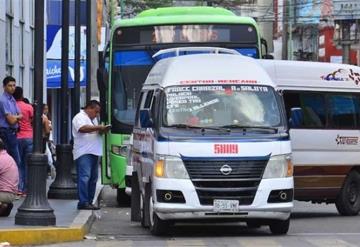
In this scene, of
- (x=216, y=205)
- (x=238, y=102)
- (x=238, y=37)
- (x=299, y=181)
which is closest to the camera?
(x=216, y=205)

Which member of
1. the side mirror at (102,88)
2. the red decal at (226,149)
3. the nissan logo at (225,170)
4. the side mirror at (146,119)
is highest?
the side mirror at (102,88)

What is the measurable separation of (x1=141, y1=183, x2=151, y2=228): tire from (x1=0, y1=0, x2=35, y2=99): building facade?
294 inches

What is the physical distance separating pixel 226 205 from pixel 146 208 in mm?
1681

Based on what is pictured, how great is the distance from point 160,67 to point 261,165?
2.72 m

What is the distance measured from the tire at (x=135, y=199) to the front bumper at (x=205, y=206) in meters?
2.03

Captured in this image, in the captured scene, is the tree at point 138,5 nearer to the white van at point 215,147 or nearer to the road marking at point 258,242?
the white van at point 215,147

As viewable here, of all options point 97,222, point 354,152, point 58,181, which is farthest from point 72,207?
point 354,152

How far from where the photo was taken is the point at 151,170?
11.0 m

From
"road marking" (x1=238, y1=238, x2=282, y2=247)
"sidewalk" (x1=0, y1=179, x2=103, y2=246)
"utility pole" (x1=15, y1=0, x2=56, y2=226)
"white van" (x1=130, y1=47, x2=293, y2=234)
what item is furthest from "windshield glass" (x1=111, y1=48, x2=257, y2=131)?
"road marking" (x1=238, y1=238, x2=282, y2=247)

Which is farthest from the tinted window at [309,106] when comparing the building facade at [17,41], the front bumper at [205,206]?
the building facade at [17,41]

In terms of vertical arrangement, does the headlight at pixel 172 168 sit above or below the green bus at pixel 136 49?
below

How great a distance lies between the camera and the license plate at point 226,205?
34.2ft

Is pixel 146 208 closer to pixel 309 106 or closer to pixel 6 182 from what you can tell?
pixel 6 182

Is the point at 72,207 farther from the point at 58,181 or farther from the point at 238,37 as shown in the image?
the point at 238,37
